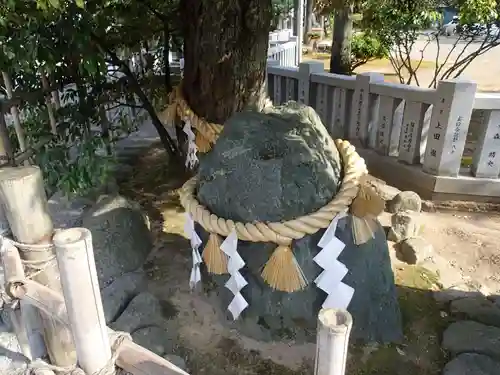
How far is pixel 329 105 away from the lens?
5676 millimetres

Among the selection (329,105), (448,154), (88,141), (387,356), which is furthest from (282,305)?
(329,105)

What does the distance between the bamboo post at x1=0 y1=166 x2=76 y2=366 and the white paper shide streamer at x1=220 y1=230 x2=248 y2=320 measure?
90cm

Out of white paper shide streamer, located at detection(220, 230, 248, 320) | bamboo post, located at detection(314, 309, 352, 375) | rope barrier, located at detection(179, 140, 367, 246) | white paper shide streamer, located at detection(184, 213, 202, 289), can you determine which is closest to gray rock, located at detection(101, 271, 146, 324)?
white paper shide streamer, located at detection(184, 213, 202, 289)

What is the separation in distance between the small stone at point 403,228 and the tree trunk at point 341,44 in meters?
5.78

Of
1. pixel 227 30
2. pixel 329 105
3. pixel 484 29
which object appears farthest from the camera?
pixel 484 29

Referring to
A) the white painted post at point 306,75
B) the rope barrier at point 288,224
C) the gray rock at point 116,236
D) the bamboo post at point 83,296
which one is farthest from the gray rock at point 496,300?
the white painted post at point 306,75

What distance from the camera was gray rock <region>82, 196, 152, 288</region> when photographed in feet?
10.5

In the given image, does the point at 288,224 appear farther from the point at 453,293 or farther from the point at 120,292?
the point at 453,293

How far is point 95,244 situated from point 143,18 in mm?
2306

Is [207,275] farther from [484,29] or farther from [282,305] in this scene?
[484,29]

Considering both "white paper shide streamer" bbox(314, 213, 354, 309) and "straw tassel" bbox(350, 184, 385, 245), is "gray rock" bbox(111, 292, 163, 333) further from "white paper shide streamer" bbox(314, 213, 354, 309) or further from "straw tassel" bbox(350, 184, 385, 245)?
"straw tassel" bbox(350, 184, 385, 245)

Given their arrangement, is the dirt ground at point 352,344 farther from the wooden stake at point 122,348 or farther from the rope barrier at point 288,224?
the wooden stake at point 122,348

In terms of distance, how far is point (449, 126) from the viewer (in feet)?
14.1

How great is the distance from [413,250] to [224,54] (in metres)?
2.21
